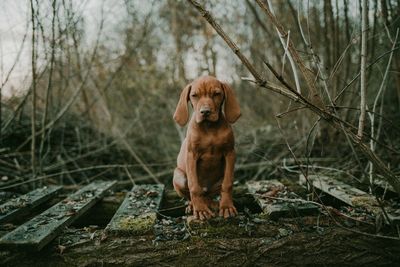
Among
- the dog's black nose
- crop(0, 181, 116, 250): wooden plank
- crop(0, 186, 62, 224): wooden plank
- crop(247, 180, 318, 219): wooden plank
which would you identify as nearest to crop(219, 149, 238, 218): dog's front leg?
crop(247, 180, 318, 219): wooden plank

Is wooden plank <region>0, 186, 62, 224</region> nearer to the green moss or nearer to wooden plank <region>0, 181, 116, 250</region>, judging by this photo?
wooden plank <region>0, 181, 116, 250</region>

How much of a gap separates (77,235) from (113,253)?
0.36 metres

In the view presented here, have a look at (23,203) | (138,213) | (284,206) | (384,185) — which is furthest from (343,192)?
(23,203)

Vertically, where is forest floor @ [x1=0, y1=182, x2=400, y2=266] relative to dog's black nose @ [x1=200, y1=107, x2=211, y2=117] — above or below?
below

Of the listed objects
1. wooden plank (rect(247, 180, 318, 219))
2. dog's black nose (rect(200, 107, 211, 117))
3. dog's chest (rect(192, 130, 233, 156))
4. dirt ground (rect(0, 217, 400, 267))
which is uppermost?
dog's black nose (rect(200, 107, 211, 117))

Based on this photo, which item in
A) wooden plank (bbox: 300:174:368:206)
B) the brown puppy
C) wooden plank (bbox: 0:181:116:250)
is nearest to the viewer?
wooden plank (bbox: 0:181:116:250)

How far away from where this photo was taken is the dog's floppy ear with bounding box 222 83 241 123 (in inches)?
100

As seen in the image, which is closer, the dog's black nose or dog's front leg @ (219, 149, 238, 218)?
the dog's black nose

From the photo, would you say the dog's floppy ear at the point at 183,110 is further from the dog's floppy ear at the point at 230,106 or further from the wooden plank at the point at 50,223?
the wooden plank at the point at 50,223

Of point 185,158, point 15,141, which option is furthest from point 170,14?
point 185,158

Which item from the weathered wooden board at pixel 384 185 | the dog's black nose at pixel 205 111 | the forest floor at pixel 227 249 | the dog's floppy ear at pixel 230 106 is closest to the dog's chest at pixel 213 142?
the dog's floppy ear at pixel 230 106

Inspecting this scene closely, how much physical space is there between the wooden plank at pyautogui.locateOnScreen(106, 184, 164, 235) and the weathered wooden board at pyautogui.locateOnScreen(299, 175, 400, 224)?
49.6 inches

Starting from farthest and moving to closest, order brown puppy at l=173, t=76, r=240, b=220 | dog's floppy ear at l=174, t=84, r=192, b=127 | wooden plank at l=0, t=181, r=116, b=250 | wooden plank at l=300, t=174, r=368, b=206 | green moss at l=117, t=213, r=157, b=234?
1. wooden plank at l=300, t=174, r=368, b=206
2. dog's floppy ear at l=174, t=84, r=192, b=127
3. brown puppy at l=173, t=76, r=240, b=220
4. green moss at l=117, t=213, r=157, b=234
5. wooden plank at l=0, t=181, r=116, b=250

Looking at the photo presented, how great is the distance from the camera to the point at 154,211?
8.84 feet
